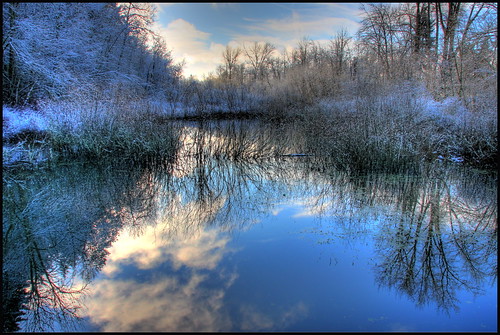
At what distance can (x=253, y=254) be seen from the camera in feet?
12.1

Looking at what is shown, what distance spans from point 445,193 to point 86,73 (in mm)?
15494

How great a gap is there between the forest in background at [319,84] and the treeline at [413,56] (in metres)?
0.06

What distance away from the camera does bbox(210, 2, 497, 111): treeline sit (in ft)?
36.6

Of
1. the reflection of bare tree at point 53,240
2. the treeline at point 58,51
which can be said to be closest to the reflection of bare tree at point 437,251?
the reflection of bare tree at point 53,240

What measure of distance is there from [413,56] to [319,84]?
6.80 metres

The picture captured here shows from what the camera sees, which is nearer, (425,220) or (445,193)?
(425,220)

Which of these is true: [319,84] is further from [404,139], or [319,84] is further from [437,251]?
[437,251]

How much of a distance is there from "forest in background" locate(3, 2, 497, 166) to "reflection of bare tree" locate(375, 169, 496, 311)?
2538mm

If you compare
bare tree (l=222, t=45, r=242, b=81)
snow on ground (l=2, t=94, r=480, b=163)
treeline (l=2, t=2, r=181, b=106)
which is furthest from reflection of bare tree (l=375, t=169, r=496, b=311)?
bare tree (l=222, t=45, r=242, b=81)

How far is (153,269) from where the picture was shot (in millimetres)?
3402

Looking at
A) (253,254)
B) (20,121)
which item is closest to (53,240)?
(253,254)

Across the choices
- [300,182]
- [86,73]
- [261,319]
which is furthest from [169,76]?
[261,319]

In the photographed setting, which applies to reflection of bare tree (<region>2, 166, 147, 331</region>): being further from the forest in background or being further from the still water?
the forest in background

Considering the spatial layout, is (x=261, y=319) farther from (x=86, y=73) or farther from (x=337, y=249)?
(x=86, y=73)
